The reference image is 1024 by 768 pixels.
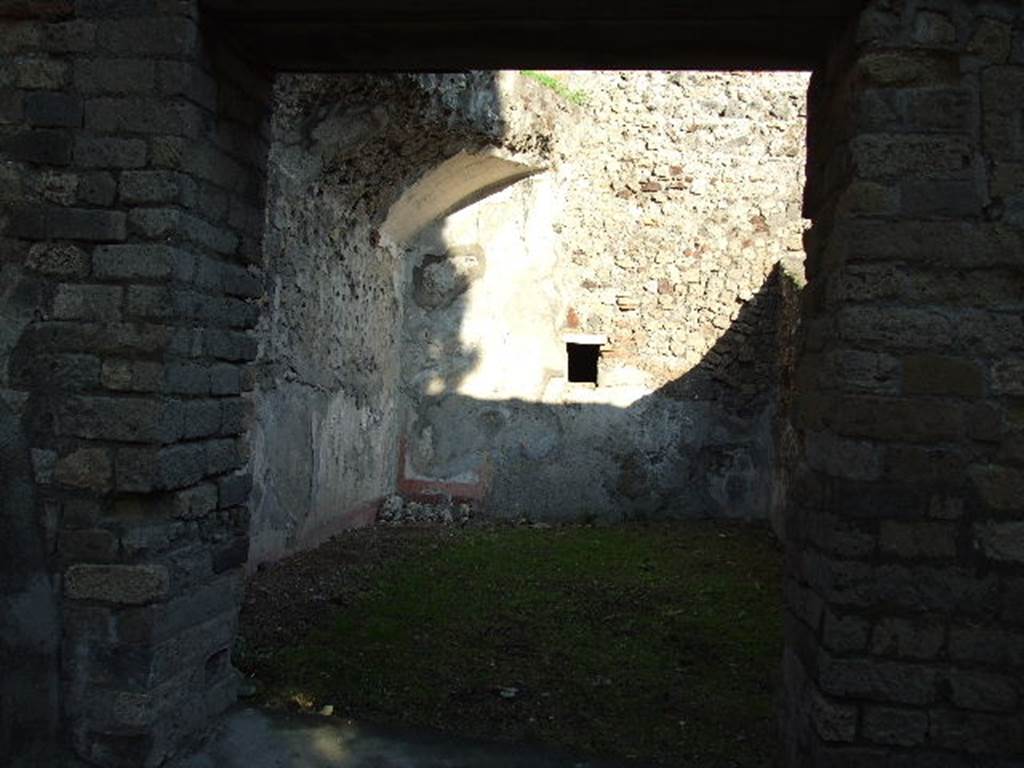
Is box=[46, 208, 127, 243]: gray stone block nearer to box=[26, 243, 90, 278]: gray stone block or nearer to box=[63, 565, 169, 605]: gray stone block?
box=[26, 243, 90, 278]: gray stone block

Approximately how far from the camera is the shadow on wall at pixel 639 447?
8.48 m

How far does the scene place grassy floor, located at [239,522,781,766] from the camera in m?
3.61

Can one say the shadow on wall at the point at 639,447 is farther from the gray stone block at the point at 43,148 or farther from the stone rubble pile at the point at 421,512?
the gray stone block at the point at 43,148

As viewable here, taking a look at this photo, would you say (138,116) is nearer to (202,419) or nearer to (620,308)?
(202,419)

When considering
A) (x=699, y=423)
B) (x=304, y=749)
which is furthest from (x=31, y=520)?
(x=699, y=423)

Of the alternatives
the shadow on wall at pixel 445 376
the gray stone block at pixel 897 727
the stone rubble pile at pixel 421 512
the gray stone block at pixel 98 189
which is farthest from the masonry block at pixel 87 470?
the stone rubble pile at pixel 421 512

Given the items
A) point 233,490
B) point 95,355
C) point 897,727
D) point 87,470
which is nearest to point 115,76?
point 95,355

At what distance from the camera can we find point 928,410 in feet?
8.61

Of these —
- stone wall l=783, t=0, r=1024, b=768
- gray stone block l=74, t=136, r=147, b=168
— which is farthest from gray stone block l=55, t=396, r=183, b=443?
stone wall l=783, t=0, r=1024, b=768

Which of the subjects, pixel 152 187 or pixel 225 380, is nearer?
pixel 152 187

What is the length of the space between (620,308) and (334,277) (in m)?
3.23

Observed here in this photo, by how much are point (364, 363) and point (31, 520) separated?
4682mm

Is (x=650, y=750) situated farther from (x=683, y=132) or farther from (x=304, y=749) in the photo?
(x=683, y=132)

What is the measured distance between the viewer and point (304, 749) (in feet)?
10.5
